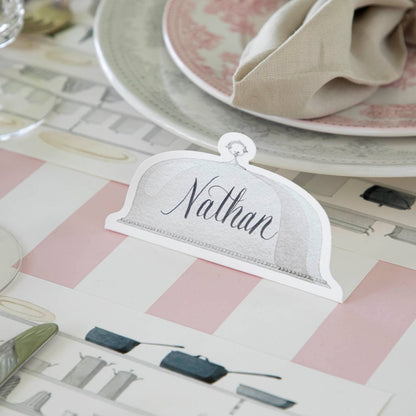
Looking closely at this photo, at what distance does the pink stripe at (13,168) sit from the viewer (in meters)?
0.78

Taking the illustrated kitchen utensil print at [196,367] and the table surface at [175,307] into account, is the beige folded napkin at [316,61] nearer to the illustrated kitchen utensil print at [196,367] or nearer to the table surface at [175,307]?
the table surface at [175,307]

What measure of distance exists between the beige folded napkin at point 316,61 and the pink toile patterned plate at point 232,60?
0.05ft

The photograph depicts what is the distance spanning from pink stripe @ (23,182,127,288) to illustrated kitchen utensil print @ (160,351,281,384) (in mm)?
119

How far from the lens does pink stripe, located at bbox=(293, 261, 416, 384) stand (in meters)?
0.59

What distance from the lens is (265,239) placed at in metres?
0.65

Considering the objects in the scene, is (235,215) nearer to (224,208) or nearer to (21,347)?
(224,208)

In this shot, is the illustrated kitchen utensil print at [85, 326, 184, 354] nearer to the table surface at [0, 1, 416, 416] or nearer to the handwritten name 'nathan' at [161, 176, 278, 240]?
the table surface at [0, 1, 416, 416]

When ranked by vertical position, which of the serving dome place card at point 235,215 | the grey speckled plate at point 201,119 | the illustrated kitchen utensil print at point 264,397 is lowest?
the illustrated kitchen utensil print at point 264,397

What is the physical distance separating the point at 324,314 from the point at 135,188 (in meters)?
0.19

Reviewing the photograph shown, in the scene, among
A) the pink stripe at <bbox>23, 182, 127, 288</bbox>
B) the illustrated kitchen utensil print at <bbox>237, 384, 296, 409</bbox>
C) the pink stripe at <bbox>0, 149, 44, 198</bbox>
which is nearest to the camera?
the illustrated kitchen utensil print at <bbox>237, 384, 296, 409</bbox>

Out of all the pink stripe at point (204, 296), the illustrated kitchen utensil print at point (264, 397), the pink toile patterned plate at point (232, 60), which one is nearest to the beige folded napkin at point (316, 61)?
the pink toile patterned plate at point (232, 60)

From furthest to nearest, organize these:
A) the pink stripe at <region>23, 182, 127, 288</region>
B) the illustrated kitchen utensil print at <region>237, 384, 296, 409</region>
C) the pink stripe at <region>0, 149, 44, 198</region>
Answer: the pink stripe at <region>0, 149, 44, 198</region> < the pink stripe at <region>23, 182, 127, 288</region> < the illustrated kitchen utensil print at <region>237, 384, 296, 409</region>

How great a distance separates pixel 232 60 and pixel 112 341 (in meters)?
0.35

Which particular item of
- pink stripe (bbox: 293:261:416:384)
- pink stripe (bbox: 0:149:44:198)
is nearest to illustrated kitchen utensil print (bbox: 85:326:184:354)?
pink stripe (bbox: 293:261:416:384)
